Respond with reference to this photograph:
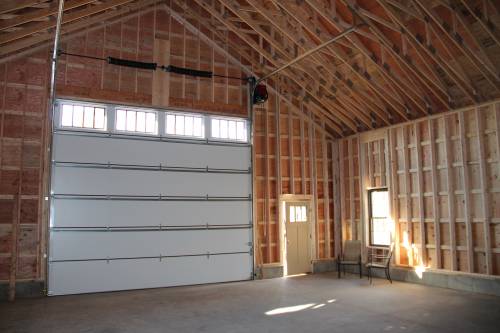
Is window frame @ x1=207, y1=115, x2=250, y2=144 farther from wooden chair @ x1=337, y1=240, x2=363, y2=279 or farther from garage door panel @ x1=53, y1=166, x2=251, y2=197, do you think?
wooden chair @ x1=337, y1=240, x2=363, y2=279

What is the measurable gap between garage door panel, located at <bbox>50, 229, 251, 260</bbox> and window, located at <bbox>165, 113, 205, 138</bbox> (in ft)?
7.78

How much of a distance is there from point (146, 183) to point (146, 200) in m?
0.39

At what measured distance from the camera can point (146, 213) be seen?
9531 millimetres

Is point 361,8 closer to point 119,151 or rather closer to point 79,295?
point 119,151

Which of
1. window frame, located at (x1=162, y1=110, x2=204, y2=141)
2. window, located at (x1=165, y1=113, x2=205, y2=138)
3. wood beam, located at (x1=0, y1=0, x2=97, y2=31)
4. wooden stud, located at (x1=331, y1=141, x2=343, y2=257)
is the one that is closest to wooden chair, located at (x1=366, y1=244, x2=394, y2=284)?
wooden stud, located at (x1=331, y1=141, x2=343, y2=257)

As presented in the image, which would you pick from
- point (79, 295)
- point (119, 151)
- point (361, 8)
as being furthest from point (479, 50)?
point (79, 295)

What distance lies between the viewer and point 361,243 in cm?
1098

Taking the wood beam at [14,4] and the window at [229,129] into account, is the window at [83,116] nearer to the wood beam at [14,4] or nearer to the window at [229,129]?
the wood beam at [14,4]

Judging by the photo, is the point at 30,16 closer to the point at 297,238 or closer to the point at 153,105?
the point at 153,105

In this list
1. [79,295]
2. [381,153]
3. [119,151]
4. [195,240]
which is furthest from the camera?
[381,153]

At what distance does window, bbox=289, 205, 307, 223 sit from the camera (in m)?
11.2

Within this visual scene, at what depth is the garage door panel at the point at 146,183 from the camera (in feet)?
29.1

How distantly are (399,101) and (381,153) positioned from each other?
64.5 inches

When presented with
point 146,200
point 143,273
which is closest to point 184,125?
point 146,200
